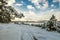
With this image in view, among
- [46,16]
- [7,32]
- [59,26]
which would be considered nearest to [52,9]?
[46,16]

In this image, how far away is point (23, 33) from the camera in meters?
2.13

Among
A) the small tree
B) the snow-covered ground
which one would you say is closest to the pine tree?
the snow-covered ground

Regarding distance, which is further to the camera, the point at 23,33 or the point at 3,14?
the point at 3,14

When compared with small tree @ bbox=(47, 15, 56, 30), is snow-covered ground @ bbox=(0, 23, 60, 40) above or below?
below

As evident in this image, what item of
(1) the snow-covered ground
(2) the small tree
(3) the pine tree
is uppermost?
→ (3) the pine tree

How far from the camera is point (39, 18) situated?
7.41 ft

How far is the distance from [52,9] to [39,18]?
11.9 inches

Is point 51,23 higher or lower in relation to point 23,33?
higher

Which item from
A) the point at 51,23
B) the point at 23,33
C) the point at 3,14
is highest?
the point at 3,14

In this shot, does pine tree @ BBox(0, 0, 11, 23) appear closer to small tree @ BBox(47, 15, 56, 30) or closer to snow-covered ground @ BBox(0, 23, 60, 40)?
snow-covered ground @ BBox(0, 23, 60, 40)

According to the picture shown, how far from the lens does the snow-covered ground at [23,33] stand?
6.57ft

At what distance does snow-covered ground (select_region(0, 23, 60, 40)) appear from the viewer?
200 cm

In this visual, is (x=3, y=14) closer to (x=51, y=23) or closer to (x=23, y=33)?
(x=23, y=33)

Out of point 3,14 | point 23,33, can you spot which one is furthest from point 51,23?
point 3,14
